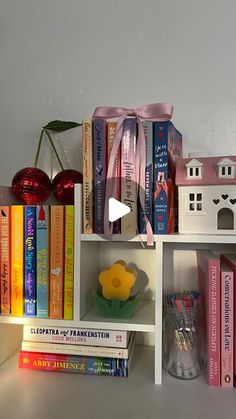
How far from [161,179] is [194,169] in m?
0.07

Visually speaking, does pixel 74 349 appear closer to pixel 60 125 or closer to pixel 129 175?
pixel 129 175

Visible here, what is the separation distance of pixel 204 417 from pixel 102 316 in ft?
0.87

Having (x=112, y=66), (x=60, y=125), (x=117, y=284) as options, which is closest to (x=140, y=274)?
(x=117, y=284)

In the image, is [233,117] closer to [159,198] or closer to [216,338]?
[159,198]

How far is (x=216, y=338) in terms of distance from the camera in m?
0.66

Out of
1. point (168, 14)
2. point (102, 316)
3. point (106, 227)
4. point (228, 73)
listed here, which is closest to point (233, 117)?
point (228, 73)

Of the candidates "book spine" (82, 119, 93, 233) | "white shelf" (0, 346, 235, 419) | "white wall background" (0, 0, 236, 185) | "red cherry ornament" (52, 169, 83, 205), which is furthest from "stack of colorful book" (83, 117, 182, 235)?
"white shelf" (0, 346, 235, 419)

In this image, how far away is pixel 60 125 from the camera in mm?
859

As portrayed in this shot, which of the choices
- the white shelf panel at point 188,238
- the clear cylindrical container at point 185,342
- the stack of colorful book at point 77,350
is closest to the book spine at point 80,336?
the stack of colorful book at point 77,350

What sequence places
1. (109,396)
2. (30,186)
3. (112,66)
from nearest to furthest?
1. (109,396)
2. (30,186)
3. (112,66)

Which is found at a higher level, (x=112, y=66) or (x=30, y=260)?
(x=112, y=66)

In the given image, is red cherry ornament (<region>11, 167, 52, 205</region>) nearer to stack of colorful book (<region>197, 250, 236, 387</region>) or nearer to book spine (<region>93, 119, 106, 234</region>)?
book spine (<region>93, 119, 106, 234</region>)

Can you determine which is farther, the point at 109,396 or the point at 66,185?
the point at 66,185

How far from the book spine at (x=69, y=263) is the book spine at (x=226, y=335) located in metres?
0.31
